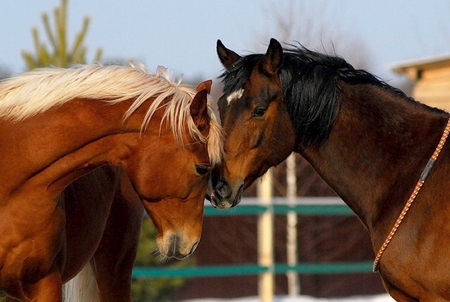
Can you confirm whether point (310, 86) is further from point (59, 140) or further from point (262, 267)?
point (262, 267)

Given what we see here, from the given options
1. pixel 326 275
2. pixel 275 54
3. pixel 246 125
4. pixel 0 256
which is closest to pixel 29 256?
pixel 0 256

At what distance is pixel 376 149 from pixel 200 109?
89cm

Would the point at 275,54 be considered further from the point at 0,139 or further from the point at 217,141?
the point at 0,139

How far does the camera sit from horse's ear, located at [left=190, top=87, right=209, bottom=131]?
373 centimetres

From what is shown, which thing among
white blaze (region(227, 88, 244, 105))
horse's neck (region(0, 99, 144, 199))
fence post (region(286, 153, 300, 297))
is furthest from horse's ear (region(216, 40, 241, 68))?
fence post (region(286, 153, 300, 297))

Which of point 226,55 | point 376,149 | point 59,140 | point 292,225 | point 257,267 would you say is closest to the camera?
point 59,140

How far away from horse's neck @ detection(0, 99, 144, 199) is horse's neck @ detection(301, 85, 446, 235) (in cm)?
102

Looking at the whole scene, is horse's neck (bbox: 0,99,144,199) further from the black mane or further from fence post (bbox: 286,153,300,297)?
fence post (bbox: 286,153,300,297)

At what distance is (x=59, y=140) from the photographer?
3738mm

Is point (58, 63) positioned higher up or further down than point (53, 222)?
further down

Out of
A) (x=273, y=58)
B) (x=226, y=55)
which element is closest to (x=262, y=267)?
(x=226, y=55)

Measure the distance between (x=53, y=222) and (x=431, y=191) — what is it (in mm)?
1724

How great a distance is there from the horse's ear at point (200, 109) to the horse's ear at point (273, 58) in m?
0.41

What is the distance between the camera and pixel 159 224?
385 cm
